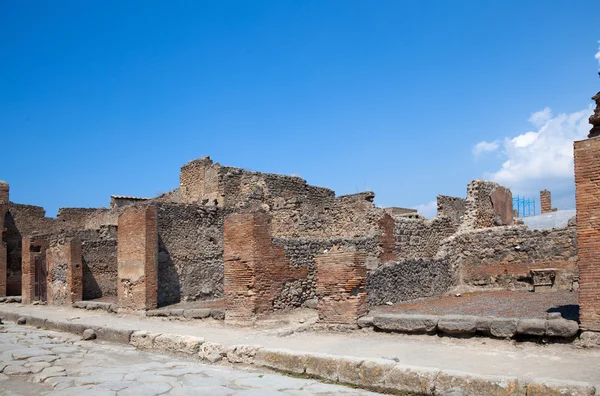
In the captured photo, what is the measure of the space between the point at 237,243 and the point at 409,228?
659cm

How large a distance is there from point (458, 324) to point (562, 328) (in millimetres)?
1461

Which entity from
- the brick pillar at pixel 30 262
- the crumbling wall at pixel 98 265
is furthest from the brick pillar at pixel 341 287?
the brick pillar at pixel 30 262

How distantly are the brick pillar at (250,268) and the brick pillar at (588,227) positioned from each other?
254 inches

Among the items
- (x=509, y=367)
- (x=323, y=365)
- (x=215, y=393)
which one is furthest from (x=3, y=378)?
(x=509, y=367)

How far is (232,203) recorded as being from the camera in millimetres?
20688

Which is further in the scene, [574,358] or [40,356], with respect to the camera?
[40,356]

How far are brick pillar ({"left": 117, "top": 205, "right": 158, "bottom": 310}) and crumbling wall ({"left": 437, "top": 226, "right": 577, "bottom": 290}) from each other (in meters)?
7.92

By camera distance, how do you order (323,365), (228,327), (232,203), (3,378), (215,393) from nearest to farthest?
(215,393) → (323,365) → (3,378) → (228,327) → (232,203)

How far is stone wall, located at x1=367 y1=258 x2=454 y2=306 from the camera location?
1212cm

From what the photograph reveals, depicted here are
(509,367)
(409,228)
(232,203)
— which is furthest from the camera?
(232,203)

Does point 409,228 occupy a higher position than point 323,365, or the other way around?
point 409,228

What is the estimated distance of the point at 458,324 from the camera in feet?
26.3

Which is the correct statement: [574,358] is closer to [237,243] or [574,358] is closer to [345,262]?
[345,262]

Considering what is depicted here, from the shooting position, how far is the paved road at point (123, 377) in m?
5.96
